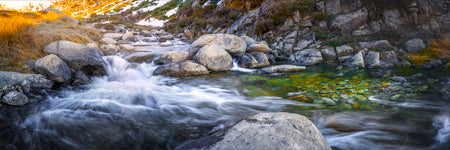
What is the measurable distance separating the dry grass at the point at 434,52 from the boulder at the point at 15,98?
995cm

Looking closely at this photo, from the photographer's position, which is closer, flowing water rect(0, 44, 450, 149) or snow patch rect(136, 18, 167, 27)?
flowing water rect(0, 44, 450, 149)

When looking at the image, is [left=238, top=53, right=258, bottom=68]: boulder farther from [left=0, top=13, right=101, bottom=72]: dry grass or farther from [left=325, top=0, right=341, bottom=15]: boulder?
[left=0, top=13, right=101, bottom=72]: dry grass

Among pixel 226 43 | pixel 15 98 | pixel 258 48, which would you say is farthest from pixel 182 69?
pixel 15 98

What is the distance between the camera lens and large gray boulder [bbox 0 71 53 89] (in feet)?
13.0

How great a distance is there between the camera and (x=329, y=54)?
7766 mm

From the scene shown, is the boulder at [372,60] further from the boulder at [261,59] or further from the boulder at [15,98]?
the boulder at [15,98]

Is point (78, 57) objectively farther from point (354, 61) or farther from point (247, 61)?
point (354, 61)

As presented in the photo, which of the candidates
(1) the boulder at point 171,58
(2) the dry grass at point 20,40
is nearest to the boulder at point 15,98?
(2) the dry grass at point 20,40

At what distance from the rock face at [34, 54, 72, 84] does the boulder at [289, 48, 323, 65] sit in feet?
24.4

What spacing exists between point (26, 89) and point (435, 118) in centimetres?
715

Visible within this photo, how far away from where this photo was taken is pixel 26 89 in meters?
4.14

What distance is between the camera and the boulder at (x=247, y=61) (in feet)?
24.1

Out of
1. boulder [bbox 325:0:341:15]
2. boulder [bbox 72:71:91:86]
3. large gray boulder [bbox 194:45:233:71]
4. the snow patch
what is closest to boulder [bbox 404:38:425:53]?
boulder [bbox 325:0:341:15]

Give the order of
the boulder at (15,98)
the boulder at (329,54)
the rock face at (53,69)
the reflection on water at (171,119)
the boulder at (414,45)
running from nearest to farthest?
1. the reflection on water at (171,119)
2. the boulder at (15,98)
3. the rock face at (53,69)
4. the boulder at (414,45)
5. the boulder at (329,54)
